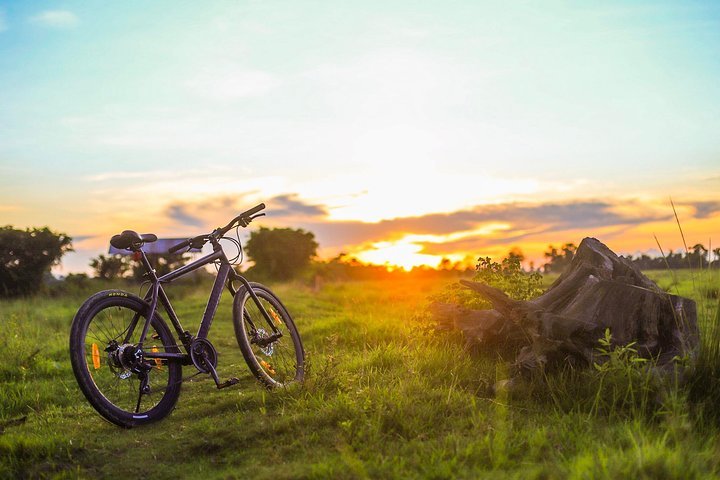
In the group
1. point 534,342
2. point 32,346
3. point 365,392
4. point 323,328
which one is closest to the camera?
point 365,392

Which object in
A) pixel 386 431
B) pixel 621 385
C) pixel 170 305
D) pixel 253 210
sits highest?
pixel 253 210

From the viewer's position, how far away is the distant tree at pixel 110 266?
105 feet

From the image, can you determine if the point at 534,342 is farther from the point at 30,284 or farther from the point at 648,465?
the point at 30,284

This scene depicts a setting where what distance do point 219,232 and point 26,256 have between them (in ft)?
71.8

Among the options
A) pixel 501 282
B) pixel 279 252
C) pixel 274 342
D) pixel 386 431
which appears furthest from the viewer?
pixel 279 252

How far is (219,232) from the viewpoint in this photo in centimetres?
740

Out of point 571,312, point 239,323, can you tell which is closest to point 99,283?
point 239,323

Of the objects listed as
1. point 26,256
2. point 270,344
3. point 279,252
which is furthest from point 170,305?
point 279,252

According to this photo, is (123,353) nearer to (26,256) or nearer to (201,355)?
(201,355)

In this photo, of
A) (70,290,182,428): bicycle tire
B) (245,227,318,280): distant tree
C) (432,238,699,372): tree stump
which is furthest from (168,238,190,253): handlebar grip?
(245,227,318,280): distant tree

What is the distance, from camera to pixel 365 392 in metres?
6.14

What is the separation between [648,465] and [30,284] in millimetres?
26727

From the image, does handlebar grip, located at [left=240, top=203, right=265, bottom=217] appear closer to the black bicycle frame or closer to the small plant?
the black bicycle frame

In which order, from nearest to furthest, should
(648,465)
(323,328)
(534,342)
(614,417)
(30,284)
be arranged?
(648,465), (614,417), (534,342), (323,328), (30,284)
